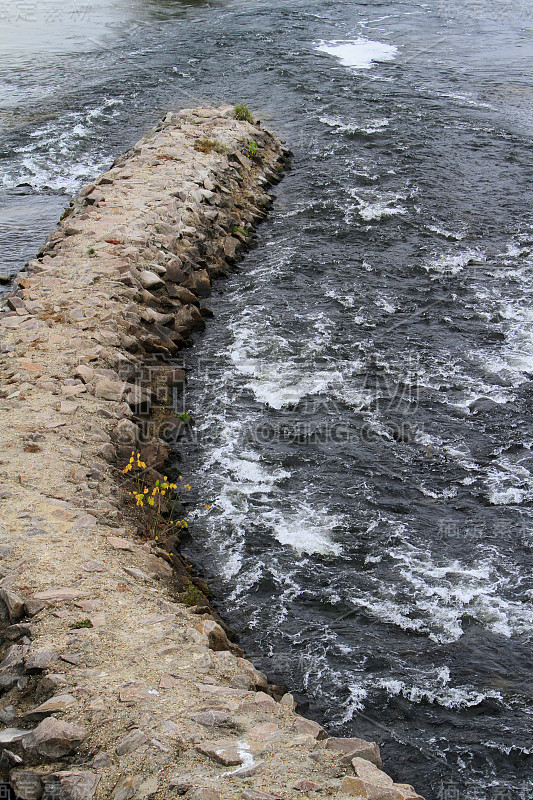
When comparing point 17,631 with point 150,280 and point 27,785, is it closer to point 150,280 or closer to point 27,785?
point 27,785

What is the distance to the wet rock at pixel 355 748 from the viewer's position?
227 inches

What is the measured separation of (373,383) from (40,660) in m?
7.14

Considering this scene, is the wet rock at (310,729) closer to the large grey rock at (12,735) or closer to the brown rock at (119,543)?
the large grey rock at (12,735)

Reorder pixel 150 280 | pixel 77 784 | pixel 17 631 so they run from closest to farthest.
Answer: pixel 77 784 < pixel 17 631 < pixel 150 280

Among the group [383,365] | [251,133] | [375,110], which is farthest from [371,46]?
[383,365]

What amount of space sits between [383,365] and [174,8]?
29.8m

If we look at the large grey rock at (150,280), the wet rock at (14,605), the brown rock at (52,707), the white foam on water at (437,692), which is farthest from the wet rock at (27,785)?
the large grey rock at (150,280)

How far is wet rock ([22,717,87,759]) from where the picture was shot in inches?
211

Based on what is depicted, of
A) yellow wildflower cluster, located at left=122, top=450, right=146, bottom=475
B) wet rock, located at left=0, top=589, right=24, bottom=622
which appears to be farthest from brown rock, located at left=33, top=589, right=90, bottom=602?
yellow wildflower cluster, located at left=122, top=450, right=146, bottom=475

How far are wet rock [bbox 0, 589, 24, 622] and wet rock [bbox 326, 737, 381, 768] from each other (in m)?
2.78

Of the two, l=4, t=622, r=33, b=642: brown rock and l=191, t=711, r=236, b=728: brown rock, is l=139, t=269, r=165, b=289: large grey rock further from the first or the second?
l=191, t=711, r=236, b=728: brown rock

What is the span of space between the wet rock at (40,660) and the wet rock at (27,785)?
0.86 meters

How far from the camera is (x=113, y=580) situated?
23.9 ft

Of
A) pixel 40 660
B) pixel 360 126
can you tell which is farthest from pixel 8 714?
pixel 360 126
